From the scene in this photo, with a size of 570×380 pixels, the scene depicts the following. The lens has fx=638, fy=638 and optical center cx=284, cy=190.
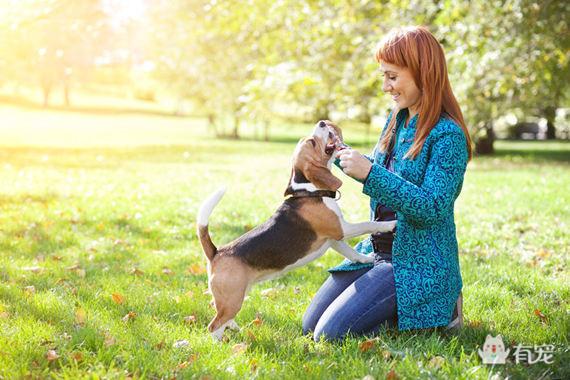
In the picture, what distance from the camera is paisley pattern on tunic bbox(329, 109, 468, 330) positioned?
12.8 feet

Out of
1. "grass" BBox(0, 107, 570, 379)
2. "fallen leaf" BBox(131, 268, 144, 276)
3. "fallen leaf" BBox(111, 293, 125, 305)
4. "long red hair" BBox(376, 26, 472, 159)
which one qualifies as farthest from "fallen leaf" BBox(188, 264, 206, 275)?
"long red hair" BBox(376, 26, 472, 159)

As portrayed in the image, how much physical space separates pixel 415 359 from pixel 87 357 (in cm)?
191

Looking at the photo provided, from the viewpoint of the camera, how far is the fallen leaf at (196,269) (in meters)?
6.20

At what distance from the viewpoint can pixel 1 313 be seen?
4.49 meters

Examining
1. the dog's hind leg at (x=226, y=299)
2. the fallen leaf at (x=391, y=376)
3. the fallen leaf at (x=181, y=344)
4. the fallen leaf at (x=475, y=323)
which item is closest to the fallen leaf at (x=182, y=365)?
the fallen leaf at (x=181, y=344)

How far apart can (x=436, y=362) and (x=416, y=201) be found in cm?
94

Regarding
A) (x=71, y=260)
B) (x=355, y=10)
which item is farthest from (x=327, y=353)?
(x=355, y=10)

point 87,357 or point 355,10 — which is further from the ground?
point 355,10

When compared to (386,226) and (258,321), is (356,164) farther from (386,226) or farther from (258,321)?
(258,321)

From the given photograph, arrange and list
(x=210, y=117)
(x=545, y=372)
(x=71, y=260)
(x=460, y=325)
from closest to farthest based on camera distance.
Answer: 1. (x=545, y=372)
2. (x=460, y=325)
3. (x=71, y=260)
4. (x=210, y=117)

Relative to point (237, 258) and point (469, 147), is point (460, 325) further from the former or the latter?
point (237, 258)

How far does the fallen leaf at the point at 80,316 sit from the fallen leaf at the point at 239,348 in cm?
114

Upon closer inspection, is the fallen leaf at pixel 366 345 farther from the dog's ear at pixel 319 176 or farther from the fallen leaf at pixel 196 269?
the fallen leaf at pixel 196 269

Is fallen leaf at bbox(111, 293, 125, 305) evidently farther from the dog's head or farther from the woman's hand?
the woman's hand
